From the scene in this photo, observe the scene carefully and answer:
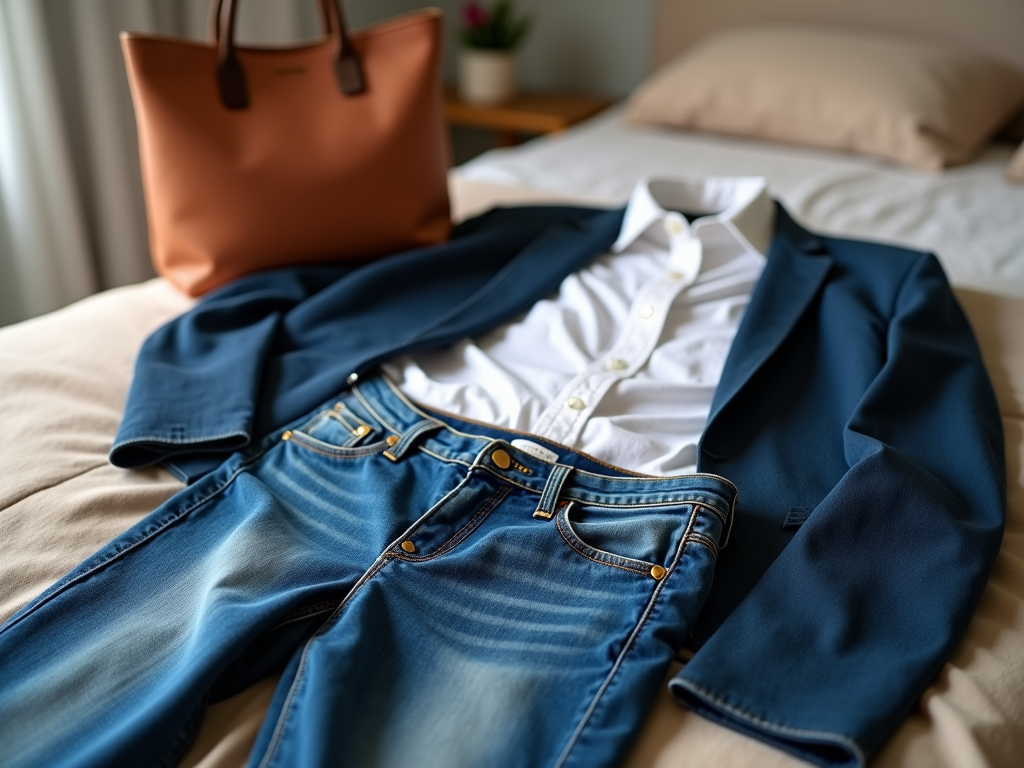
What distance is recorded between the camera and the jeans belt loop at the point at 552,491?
0.91 m

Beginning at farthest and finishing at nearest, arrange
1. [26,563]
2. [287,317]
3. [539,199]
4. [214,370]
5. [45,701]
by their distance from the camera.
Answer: [539,199] → [287,317] → [214,370] → [26,563] → [45,701]

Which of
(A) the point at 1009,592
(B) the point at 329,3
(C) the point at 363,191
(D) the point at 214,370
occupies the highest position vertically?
(B) the point at 329,3

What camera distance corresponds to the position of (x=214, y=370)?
112cm

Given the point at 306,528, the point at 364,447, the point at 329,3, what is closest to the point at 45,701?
the point at 306,528

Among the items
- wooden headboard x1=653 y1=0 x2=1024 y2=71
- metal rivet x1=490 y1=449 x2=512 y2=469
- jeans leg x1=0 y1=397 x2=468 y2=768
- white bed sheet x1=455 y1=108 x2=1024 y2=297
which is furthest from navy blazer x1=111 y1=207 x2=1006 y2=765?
wooden headboard x1=653 y1=0 x2=1024 y2=71

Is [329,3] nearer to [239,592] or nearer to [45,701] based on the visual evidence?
[239,592]

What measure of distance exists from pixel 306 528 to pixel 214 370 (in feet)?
1.00

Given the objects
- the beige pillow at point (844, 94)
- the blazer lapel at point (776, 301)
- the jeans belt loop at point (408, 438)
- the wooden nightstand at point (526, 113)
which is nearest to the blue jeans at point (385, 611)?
the jeans belt loop at point (408, 438)

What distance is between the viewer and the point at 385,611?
2.61ft

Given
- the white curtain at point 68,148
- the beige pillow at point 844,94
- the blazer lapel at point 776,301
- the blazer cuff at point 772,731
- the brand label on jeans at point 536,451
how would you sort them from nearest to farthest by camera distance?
the blazer cuff at point 772,731 < the brand label on jeans at point 536,451 < the blazer lapel at point 776,301 < the white curtain at point 68,148 < the beige pillow at point 844,94

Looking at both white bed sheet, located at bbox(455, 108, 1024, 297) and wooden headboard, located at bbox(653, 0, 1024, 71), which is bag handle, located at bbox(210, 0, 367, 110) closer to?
white bed sheet, located at bbox(455, 108, 1024, 297)

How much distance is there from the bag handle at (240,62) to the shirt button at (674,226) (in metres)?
0.51

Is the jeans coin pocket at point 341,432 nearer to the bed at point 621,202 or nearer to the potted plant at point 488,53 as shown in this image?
the bed at point 621,202

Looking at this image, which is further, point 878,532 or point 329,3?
point 329,3
